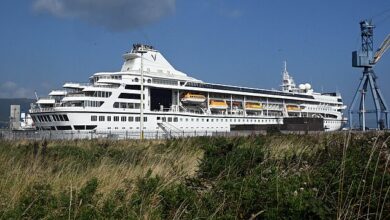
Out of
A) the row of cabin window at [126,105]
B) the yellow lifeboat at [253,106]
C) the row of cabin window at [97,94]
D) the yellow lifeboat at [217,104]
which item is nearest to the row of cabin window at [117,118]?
the row of cabin window at [126,105]

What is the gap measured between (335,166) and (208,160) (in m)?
2.25

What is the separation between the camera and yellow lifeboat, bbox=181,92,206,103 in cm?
6719

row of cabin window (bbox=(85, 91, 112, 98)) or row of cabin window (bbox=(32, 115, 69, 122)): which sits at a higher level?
row of cabin window (bbox=(85, 91, 112, 98))

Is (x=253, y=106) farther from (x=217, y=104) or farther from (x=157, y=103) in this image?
(x=157, y=103)

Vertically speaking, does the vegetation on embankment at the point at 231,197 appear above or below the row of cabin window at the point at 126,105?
below

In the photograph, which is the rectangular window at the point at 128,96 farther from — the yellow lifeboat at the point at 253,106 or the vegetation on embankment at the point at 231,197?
the vegetation on embankment at the point at 231,197

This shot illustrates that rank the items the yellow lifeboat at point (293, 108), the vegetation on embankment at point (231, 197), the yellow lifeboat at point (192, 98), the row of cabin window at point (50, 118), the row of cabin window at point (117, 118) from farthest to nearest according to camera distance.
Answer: the yellow lifeboat at point (293, 108) < the yellow lifeboat at point (192, 98) < the row of cabin window at point (117, 118) < the row of cabin window at point (50, 118) < the vegetation on embankment at point (231, 197)

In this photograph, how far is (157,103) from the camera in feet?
220

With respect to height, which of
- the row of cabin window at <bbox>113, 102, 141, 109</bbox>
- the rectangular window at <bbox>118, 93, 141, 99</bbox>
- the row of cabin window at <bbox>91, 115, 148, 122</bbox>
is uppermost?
the rectangular window at <bbox>118, 93, 141, 99</bbox>

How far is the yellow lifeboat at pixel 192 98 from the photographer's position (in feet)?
220

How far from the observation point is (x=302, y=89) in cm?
9038

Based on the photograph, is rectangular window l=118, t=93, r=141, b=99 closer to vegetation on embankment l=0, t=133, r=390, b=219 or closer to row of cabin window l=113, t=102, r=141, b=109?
row of cabin window l=113, t=102, r=141, b=109

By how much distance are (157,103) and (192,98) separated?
18.8ft

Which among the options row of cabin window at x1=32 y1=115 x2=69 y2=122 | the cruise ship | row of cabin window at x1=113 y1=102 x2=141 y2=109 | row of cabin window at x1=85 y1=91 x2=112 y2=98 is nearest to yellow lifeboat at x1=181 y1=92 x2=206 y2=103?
the cruise ship
